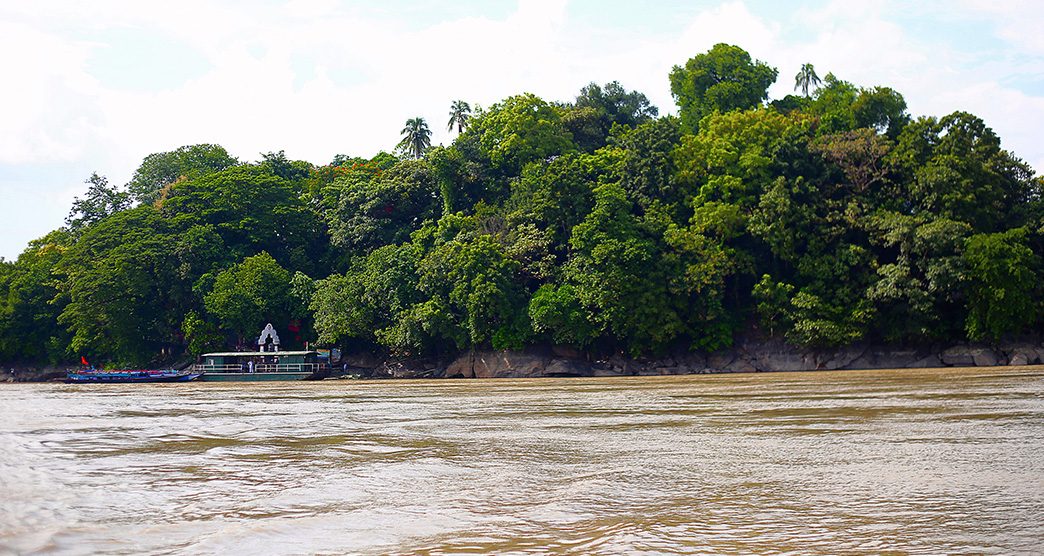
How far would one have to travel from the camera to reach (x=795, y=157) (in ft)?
129

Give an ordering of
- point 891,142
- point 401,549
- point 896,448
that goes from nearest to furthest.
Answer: point 401,549
point 896,448
point 891,142

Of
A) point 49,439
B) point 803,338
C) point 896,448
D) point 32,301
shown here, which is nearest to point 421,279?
point 803,338

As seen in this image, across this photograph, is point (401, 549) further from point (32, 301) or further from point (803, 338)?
point (32, 301)

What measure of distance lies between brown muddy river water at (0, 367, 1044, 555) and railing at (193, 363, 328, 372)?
26289mm

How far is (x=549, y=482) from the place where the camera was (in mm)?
8586

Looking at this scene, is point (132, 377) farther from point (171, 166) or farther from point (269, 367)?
point (171, 166)

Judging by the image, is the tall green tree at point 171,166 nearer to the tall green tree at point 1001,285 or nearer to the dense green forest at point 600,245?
the dense green forest at point 600,245

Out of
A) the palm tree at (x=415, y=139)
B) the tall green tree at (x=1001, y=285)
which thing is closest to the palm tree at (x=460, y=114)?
the palm tree at (x=415, y=139)

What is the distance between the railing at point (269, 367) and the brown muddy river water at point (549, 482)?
86.3 ft

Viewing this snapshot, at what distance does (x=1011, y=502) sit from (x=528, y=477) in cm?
423

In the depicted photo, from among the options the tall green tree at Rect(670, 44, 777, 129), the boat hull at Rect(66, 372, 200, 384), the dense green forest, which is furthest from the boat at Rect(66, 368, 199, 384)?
the tall green tree at Rect(670, 44, 777, 129)

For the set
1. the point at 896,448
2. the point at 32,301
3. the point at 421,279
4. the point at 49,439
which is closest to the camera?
the point at 896,448

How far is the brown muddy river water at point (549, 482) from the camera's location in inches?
242

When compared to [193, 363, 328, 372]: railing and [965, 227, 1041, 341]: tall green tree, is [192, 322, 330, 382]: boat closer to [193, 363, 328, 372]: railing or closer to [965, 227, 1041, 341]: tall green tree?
[193, 363, 328, 372]: railing
